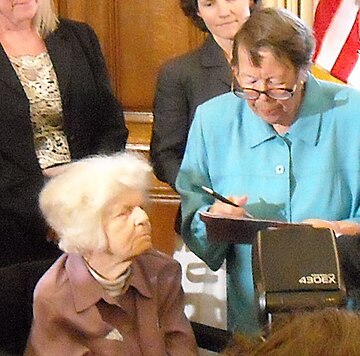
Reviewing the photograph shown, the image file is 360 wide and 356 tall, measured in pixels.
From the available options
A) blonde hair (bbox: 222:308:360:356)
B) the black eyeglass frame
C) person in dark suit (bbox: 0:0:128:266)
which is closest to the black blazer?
person in dark suit (bbox: 0:0:128:266)

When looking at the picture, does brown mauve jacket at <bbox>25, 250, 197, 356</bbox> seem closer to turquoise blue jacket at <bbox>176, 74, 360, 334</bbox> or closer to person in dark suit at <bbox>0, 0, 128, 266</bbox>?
turquoise blue jacket at <bbox>176, 74, 360, 334</bbox>

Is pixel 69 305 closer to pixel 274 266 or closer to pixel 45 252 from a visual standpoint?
pixel 45 252

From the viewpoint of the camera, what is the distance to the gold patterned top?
202 cm

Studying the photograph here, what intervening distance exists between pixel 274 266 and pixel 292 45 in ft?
1.91

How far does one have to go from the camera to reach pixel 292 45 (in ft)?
5.30

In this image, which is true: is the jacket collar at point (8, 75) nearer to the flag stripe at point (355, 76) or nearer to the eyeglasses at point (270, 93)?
the eyeglasses at point (270, 93)

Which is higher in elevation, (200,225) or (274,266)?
(274,266)

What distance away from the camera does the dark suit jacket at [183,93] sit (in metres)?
2.10

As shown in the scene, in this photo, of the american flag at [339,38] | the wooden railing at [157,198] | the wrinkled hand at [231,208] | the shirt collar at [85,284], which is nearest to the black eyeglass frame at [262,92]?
the wrinkled hand at [231,208]

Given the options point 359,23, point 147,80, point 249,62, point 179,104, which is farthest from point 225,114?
point 147,80

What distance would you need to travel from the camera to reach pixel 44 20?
2121 mm

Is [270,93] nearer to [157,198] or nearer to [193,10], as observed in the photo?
[193,10]

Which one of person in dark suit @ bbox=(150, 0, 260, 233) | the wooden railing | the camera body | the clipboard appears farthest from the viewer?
the wooden railing

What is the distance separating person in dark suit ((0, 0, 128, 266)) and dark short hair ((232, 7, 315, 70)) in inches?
23.2
